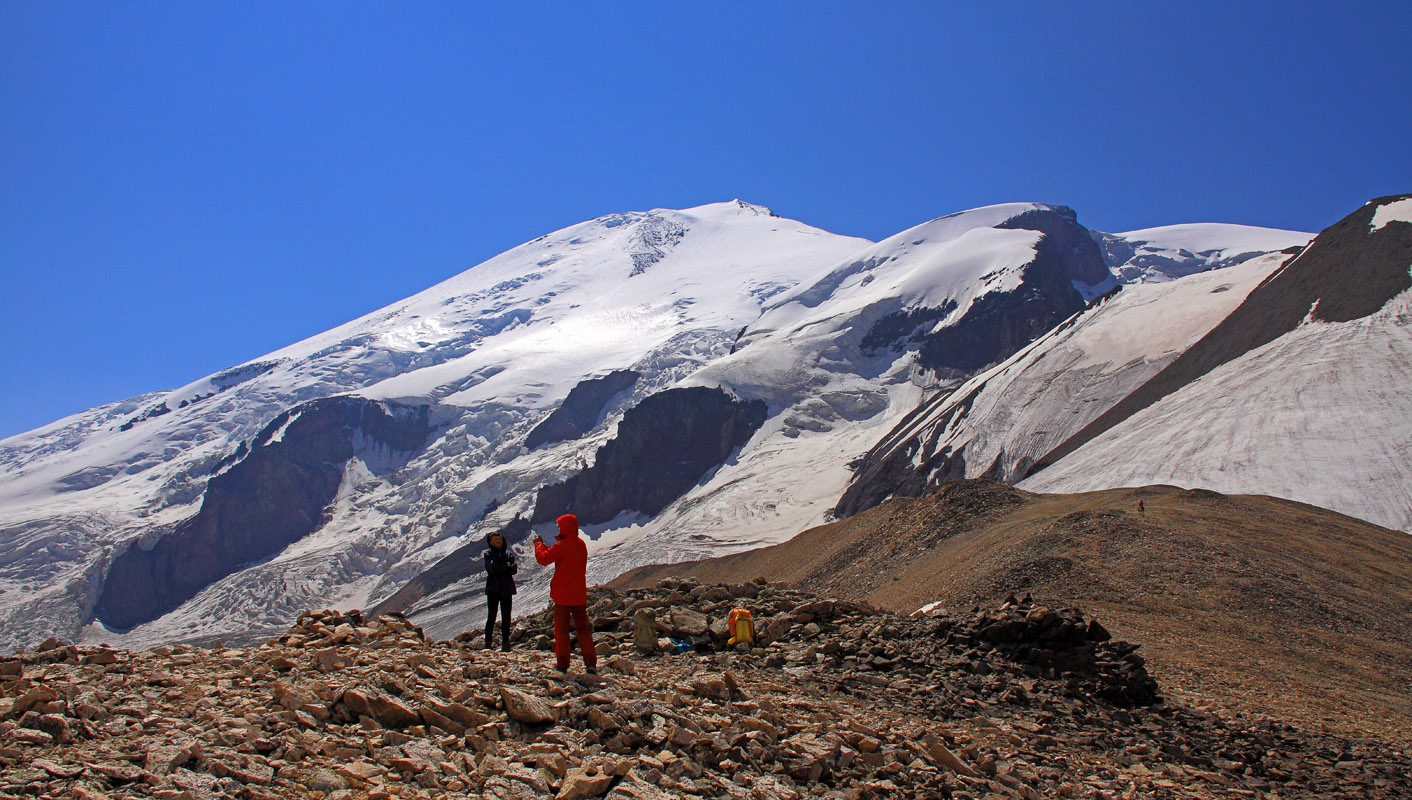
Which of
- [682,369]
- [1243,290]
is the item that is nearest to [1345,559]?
[1243,290]

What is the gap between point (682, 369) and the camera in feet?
573

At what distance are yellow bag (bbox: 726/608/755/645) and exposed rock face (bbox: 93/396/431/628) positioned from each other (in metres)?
160

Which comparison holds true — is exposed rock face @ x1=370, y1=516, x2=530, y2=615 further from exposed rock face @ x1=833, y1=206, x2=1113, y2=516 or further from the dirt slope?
the dirt slope

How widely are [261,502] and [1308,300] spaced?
530 feet

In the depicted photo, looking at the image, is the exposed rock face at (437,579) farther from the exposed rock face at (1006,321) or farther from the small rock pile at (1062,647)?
the small rock pile at (1062,647)

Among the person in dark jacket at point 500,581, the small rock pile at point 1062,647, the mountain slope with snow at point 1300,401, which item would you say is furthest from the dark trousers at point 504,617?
the mountain slope with snow at point 1300,401

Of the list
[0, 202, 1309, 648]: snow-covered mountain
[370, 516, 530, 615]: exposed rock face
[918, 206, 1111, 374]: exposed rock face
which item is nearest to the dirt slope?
[0, 202, 1309, 648]: snow-covered mountain

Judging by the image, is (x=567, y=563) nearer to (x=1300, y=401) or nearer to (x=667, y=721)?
(x=667, y=721)

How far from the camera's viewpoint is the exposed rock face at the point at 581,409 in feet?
520

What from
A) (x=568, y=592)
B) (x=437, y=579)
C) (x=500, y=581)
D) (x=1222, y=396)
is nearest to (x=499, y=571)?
(x=500, y=581)

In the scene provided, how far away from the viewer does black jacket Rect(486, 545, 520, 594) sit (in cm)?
1298

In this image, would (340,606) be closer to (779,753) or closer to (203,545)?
(203,545)

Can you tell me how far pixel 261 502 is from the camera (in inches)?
6526

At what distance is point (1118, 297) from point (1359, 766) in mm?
91197
